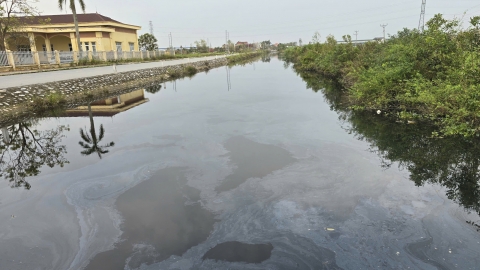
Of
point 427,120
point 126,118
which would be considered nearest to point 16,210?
point 126,118

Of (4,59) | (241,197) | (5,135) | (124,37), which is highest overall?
(124,37)

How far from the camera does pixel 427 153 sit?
642 cm

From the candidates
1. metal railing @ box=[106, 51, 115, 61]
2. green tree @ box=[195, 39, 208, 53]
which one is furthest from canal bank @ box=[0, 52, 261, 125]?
green tree @ box=[195, 39, 208, 53]

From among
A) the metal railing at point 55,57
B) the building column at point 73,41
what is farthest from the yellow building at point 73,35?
the metal railing at point 55,57

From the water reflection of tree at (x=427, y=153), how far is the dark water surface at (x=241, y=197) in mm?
28

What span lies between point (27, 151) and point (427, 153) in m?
8.44

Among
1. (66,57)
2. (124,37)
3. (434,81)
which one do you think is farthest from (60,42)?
(434,81)

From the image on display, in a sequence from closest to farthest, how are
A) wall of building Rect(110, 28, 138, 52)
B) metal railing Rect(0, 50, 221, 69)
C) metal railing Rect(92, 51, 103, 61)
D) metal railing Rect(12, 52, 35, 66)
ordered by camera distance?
metal railing Rect(0, 50, 221, 69) < metal railing Rect(12, 52, 35, 66) < metal railing Rect(92, 51, 103, 61) < wall of building Rect(110, 28, 138, 52)

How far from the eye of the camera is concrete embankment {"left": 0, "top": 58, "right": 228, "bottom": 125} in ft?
35.1

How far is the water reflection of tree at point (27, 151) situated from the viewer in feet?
20.5

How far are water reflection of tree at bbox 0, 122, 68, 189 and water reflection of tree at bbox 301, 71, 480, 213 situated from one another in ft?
21.5

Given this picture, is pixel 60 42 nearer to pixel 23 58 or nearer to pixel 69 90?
pixel 23 58

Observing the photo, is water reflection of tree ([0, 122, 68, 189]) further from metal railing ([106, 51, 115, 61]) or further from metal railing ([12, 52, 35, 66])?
metal railing ([106, 51, 115, 61])

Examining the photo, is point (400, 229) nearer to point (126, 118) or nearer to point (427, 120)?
point (427, 120)
